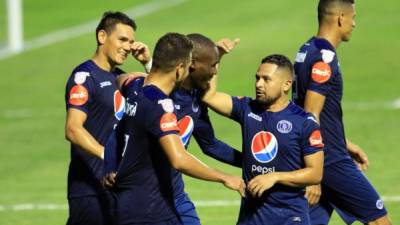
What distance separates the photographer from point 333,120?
1307 centimetres

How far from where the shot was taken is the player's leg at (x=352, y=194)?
42.9 ft

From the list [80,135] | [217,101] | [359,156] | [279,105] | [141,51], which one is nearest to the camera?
[279,105]

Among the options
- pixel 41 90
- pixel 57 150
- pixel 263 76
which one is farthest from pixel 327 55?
pixel 41 90

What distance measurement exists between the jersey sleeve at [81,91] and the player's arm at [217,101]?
128 centimetres

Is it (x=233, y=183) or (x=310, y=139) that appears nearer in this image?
(x=233, y=183)

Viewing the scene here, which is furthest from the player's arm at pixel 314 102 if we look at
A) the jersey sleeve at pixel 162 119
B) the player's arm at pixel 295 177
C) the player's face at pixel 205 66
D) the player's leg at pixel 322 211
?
the jersey sleeve at pixel 162 119

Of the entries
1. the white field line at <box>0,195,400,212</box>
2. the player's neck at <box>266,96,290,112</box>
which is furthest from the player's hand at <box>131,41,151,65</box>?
the white field line at <box>0,195,400,212</box>

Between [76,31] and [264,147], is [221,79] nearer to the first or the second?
[76,31]

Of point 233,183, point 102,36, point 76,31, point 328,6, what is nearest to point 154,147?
point 233,183

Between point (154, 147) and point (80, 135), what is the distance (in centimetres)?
179

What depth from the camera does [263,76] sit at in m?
11.8

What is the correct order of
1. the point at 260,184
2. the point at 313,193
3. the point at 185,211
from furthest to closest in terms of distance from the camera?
the point at 313,193 → the point at 185,211 → the point at 260,184

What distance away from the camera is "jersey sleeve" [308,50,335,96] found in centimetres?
1278

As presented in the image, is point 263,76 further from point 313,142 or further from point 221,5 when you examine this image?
point 221,5
